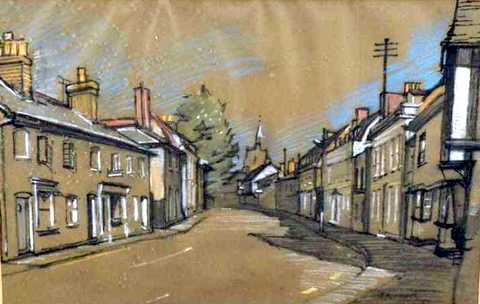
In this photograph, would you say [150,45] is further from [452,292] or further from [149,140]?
[452,292]

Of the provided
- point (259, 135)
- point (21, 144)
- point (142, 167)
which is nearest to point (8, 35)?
point (21, 144)

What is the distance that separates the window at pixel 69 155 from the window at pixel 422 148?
1.62 m

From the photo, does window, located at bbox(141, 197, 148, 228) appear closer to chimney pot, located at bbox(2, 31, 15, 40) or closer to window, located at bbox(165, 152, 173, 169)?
window, located at bbox(165, 152, 173, 169)

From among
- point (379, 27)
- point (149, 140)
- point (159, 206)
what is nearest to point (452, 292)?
point (379, 27)

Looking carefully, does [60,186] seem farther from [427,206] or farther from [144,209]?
[427,206]

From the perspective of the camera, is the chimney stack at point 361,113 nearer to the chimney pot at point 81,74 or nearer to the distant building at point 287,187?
the distant building at point 287,187

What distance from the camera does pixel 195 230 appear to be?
199 centimetres

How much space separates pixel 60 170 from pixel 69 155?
79 millimetres

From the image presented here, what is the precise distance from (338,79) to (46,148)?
1372 millimetres

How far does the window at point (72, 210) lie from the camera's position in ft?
6.23

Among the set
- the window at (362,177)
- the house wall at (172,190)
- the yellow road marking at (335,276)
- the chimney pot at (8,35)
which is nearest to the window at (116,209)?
the house wall at (172,190)

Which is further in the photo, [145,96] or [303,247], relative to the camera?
[303,247]

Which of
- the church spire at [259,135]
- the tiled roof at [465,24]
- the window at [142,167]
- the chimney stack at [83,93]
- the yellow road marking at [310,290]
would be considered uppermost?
the tiled roof at [465,24]

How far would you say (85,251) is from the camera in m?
1.92
